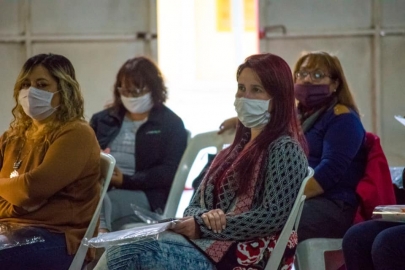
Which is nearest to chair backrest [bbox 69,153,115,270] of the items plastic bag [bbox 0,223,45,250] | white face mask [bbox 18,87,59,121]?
plastic bag [bbox 0,223,45,250]

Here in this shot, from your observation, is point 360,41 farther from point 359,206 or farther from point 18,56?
point 18,56

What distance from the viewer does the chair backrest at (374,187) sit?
282 cm

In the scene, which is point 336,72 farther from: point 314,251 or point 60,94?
point 60,94

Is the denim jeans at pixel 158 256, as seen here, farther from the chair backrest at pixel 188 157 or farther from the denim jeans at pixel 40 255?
the chair backrest at pixel 188 157

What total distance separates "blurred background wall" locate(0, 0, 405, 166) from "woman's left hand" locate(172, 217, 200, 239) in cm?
268

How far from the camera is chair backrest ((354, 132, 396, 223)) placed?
2.82 m

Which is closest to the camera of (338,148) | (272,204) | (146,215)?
(272,204)

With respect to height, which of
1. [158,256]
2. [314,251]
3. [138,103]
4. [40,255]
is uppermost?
[138,103]

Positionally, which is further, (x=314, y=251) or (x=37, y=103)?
(x=314, y=251)

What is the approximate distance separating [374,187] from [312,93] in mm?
502

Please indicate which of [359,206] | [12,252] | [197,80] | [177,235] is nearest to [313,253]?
[359,206]

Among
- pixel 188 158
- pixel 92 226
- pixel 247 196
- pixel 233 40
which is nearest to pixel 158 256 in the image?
pixel 247 196

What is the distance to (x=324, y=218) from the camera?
2773mm

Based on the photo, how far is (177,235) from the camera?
2.12 m
